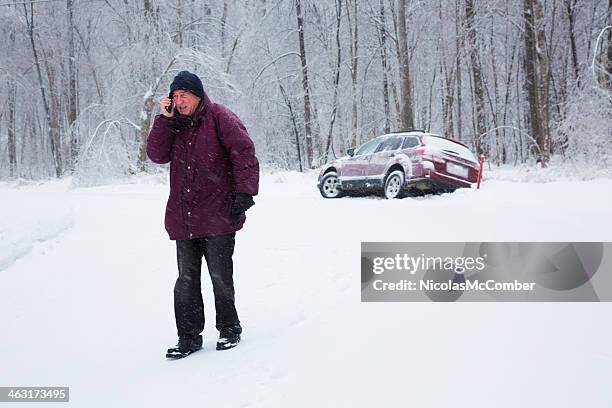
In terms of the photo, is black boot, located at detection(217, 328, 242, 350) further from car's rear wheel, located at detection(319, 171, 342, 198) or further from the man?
car's rear wheel, located at detection(319, 171, 342, 198)

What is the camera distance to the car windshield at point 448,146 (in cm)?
1041

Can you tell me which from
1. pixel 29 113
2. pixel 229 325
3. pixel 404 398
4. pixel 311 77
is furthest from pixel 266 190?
pixel 29 113

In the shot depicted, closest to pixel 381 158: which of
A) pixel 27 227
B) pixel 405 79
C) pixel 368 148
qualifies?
pixel 368 148

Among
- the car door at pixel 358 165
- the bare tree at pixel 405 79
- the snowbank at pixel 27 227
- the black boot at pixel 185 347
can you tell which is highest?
the bare tree at pixel 405 79

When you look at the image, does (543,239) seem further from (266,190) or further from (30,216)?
(266,190)

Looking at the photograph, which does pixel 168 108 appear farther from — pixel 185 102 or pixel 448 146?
pixel 448 146

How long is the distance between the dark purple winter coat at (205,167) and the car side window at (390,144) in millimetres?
8113

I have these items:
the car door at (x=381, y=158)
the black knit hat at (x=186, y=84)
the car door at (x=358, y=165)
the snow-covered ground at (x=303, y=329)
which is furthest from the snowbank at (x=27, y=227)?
the car door at (x=381, y=158)

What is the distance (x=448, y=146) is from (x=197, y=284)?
8228mm

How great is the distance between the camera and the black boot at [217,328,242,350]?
3.48m

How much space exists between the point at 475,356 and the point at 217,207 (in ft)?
6.34

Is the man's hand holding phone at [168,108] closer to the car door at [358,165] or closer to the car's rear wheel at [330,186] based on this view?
the car door at [358,165]

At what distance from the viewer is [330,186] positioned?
12.9m

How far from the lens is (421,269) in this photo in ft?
15.8
